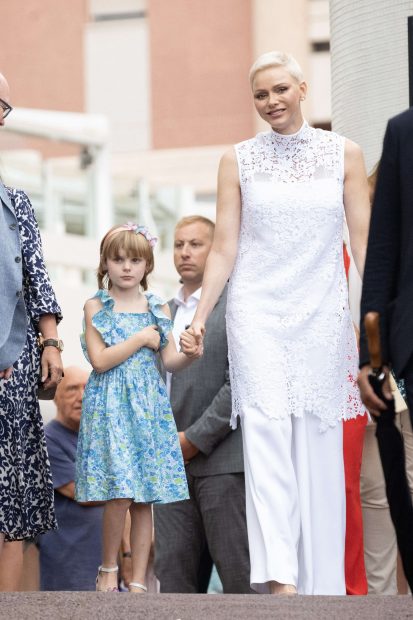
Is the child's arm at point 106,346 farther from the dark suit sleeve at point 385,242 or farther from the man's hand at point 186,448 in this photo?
the dark suit sleeve at point 385,242

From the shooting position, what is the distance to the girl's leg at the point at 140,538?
6.52m

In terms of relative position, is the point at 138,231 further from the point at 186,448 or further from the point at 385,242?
the point at 385,242

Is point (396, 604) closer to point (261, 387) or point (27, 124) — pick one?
point (261, 387)

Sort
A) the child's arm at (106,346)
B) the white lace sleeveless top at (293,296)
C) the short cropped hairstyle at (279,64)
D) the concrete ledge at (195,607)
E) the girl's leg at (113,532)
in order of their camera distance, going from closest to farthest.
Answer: the concrete ledge at (195,607)
the white lace sleeveless top at (293,296)
the short cropped hairstyle at (279,64)
the girl's leg at (113,532)
the child's arm at (106,346)

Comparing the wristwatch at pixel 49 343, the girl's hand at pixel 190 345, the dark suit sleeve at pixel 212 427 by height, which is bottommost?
the dark suit sleeve at pixel 212 427

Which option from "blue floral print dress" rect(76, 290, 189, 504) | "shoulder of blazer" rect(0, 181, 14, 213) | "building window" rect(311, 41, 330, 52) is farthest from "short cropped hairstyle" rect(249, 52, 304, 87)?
"building window" rect(311, 41, 330, 52)

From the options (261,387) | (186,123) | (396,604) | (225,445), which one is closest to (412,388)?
(396,604)

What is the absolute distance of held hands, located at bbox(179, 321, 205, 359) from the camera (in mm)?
6320

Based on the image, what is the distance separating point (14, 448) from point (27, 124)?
31.5 feet

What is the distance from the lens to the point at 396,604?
5.33 meters

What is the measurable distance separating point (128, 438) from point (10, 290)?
0.97m

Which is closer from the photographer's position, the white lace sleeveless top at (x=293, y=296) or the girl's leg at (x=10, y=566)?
the girl's leg at (x=10, y=566)

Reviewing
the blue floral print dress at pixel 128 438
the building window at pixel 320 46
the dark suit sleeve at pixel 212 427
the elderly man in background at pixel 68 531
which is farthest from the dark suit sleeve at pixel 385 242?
the building window at pixel 320 46

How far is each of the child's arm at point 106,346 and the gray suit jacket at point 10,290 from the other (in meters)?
0.69
